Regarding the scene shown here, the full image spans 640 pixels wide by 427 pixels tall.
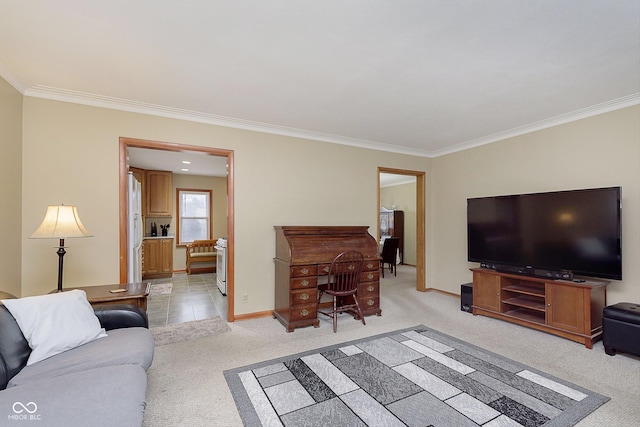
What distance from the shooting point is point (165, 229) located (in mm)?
7164

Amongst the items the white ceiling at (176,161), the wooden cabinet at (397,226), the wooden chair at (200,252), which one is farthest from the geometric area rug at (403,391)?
the wooden cabinet at (397,226)

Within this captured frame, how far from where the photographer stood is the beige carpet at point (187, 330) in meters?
3.22

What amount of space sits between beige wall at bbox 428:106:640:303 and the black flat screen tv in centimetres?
34

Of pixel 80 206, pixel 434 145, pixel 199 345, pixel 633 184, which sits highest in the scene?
pixel 434 145

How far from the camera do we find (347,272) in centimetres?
361

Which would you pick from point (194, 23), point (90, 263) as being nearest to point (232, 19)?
point (194, 23)

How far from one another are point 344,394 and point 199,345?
1663mm

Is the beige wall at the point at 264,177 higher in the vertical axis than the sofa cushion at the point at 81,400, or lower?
higher

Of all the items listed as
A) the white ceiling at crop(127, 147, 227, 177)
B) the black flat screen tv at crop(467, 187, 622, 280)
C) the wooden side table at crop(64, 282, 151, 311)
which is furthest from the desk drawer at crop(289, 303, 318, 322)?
the white ceiling at crop(127, 147, 227, 177)

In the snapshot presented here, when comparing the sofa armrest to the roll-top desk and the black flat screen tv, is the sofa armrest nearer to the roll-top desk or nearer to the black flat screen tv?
the roll-top desk

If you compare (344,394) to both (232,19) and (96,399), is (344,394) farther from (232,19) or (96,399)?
(232,19)

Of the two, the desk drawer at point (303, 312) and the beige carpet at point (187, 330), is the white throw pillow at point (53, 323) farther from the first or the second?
the desk drawer at point (303, 312)

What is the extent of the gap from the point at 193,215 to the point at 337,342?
19.2 feet

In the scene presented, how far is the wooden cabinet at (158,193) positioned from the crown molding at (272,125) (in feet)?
13.5
